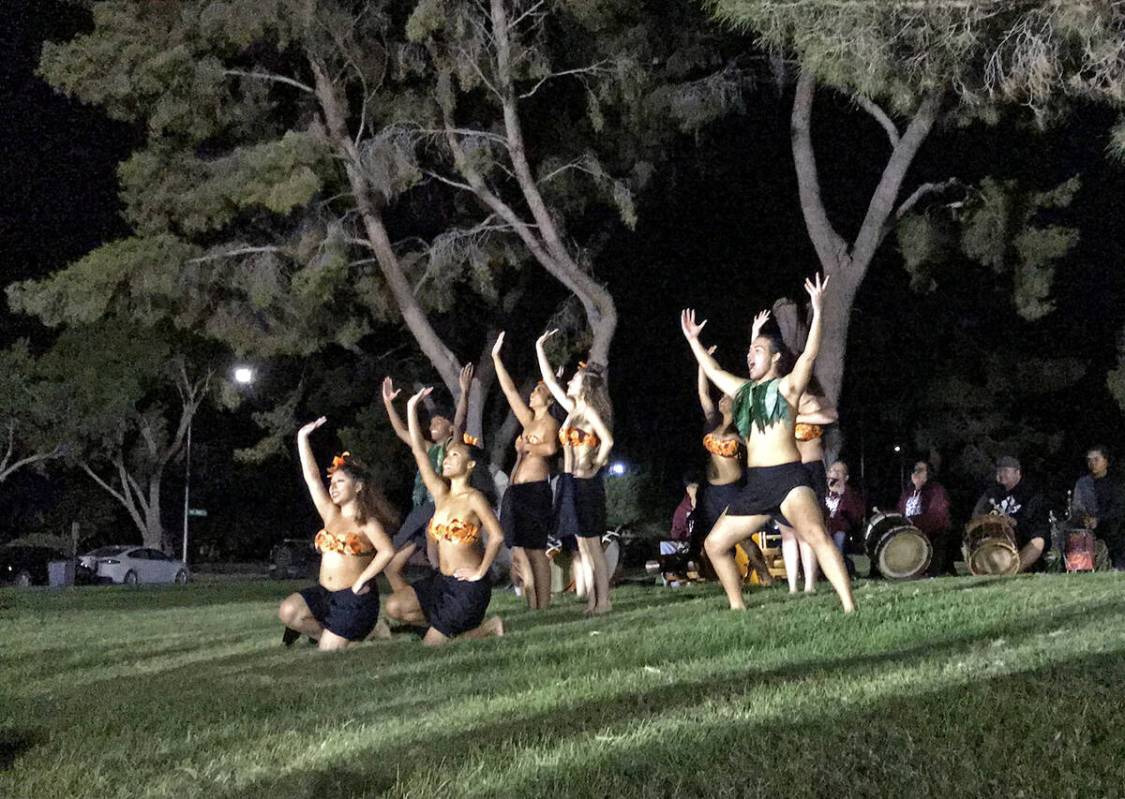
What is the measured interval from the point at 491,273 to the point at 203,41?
20.1ft

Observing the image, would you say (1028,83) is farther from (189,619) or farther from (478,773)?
(189,619)

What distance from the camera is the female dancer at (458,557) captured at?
397 inches

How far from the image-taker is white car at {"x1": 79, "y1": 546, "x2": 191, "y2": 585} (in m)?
42.3

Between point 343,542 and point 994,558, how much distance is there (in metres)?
8.24

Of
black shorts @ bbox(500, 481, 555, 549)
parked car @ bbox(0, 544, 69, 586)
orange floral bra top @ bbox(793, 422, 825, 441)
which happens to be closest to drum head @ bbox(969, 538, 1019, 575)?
orange floral bra top @ bbox(793, 422, 825, 441)

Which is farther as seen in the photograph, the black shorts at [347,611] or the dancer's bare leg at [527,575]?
the dancer's bare leg at [527,575]

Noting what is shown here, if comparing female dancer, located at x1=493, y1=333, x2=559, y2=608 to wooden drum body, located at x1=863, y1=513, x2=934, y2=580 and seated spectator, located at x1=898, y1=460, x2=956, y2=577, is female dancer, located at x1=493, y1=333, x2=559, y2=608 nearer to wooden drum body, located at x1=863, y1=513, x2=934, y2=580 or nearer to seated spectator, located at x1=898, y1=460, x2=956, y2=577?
wooden drum body, located at x1=863, y1=513, x2=934, y2=580

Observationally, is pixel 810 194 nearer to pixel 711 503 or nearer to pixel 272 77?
pixel 272 77

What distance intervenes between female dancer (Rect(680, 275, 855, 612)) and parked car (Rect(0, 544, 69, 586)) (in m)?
34.1

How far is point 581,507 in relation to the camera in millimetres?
11797

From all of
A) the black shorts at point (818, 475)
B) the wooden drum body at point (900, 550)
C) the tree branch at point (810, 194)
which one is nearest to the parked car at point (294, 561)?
the tree branch at point (810, 194)

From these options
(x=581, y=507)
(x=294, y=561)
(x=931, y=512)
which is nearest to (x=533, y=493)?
(x=581, y=507)

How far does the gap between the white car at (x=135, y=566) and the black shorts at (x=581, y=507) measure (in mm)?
32241

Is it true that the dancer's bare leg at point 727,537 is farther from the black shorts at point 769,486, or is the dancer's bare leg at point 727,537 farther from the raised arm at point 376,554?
the raised arm at point 376,554
